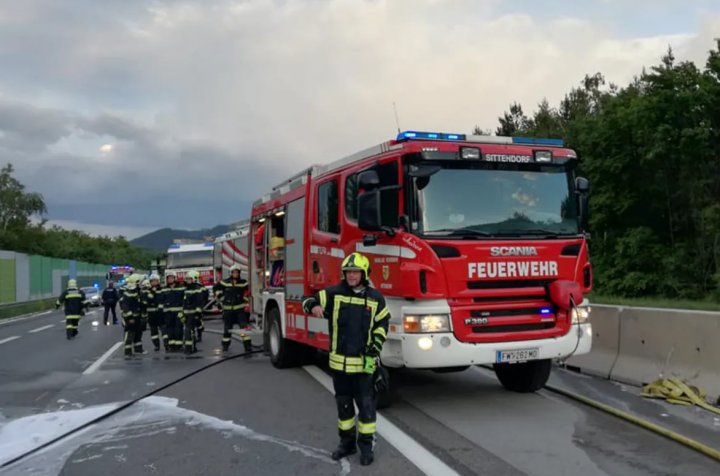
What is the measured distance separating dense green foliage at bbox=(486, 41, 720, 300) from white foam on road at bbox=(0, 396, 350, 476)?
2643 centimetres

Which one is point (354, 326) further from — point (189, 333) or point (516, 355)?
point (189, 333)

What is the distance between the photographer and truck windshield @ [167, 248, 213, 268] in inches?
1114

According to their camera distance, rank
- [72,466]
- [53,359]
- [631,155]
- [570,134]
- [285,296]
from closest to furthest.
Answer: [72,466], [285,296], [53,359], [631,155], [570,134]

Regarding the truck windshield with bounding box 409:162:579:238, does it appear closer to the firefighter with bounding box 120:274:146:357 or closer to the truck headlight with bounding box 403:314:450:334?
the truck headlight with bounding box 403:314:450:334

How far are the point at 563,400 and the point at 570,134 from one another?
34.1m

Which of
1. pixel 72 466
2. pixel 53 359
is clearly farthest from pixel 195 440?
pixel 53 359

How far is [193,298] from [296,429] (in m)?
7.51

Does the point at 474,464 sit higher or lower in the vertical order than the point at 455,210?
lower

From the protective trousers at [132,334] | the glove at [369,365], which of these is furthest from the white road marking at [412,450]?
the protective trousers at [132,334]

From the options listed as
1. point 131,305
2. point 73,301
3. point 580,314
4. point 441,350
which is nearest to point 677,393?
point 580,314

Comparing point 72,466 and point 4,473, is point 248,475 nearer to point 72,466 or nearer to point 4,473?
point 72,466

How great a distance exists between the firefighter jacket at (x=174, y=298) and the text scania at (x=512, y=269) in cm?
832

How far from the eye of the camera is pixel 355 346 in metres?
5.45

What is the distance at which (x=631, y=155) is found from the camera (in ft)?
111
